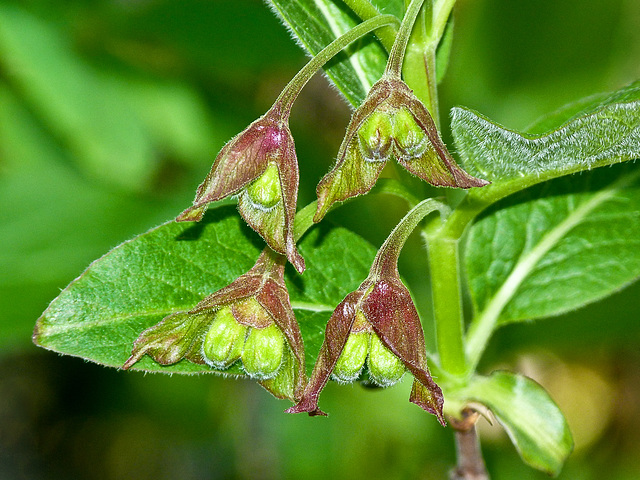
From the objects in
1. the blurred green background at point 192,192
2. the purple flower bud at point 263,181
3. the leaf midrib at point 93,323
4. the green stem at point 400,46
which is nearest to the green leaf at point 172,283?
the leaf midrib at point 93,323

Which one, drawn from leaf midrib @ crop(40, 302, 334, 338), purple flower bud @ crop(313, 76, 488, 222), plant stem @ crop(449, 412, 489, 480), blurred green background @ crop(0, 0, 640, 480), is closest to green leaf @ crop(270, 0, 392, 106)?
purple flower bud @ crop(313, 76, 488, 222)

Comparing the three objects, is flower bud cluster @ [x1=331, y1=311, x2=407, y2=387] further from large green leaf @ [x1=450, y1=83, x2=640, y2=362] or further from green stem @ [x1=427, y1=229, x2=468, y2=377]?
large green leaf @ [x1=450, y1=83, x2=640, y2=362]

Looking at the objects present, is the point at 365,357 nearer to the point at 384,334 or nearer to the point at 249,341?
the point at 384,334

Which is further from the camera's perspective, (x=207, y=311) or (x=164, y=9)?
(x=164, y=9)

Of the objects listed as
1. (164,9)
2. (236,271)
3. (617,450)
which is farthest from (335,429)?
(236,271)

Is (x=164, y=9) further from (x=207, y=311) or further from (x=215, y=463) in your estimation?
(x=207, y=311)

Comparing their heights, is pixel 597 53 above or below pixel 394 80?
below

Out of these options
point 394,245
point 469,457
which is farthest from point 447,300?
point 469,457
